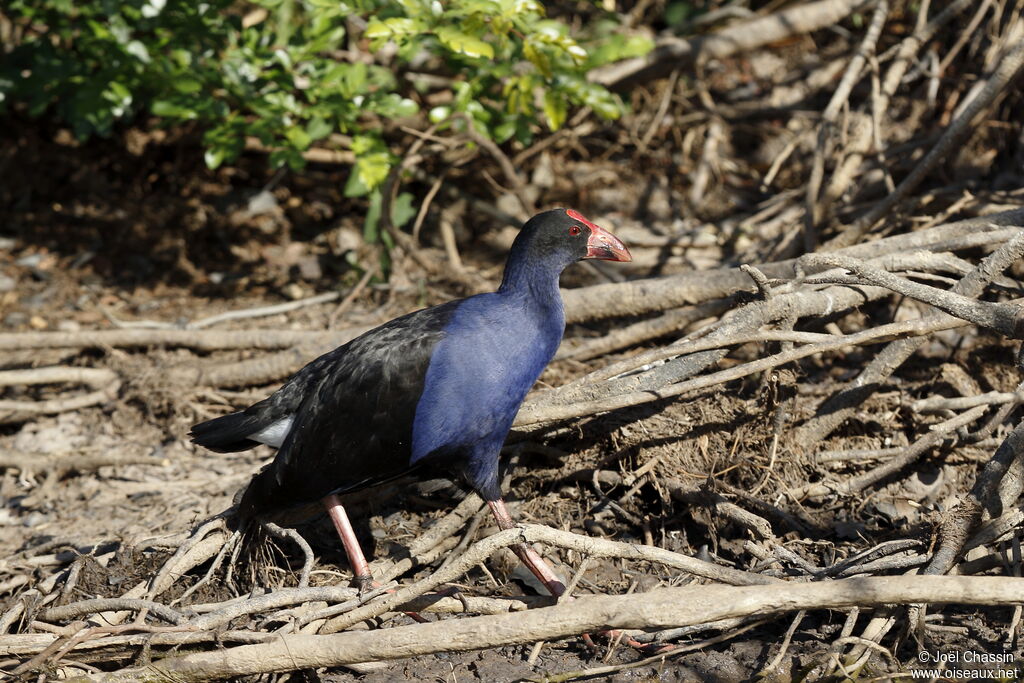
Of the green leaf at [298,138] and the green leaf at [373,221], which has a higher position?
the green leaf at [298,138]

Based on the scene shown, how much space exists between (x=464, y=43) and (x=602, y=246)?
34.2 inches

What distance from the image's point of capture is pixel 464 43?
12.0 feet

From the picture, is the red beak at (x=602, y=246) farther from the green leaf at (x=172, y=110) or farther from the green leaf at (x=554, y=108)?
the green leaf at (x=172, y=110)

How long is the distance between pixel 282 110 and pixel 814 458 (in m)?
2.71

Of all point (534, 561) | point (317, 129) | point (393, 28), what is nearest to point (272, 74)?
point (317, 129)

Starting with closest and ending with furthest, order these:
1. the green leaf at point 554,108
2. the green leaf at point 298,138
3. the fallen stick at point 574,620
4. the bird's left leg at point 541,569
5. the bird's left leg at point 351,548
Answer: the fallen stick at point 574,620
the bird's left leg at point 541,569
the bird's left leg at point 351,548
the green leaf at point 554,108
the green leaf at point 298,138

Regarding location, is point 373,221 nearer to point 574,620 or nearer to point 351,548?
point 351,548

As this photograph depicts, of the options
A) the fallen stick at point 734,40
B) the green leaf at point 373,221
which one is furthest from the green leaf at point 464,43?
the fallen stick at point 734,40

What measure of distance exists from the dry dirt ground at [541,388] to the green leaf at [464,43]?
131 centimetres

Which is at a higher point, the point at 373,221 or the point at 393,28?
the point at 393,28

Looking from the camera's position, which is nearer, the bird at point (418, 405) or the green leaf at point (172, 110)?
the bird at point (418, 405)

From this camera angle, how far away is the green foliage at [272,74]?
439 cm

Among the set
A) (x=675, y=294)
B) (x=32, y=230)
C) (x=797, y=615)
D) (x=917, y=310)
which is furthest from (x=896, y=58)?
(x=32, y=230)

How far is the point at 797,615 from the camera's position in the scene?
3031 millimetres
